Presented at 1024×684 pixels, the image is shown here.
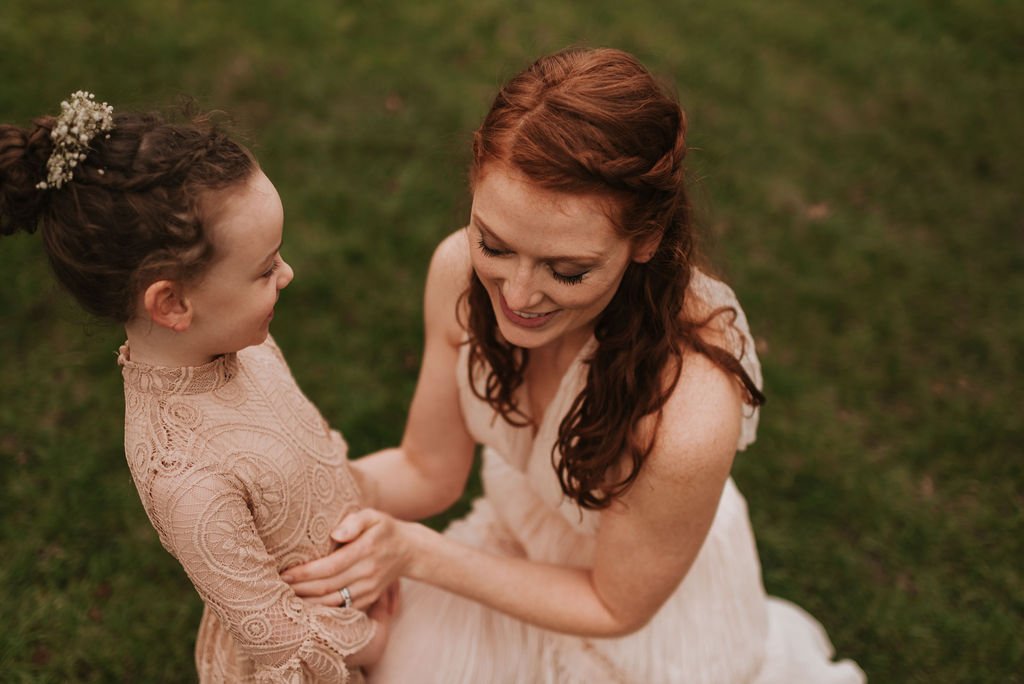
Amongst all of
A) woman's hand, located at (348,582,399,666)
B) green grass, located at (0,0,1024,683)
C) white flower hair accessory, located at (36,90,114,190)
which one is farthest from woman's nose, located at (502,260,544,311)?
woman's hand, located at (348,582,399,666)

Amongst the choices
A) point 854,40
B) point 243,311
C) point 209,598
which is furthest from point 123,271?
point 854,40

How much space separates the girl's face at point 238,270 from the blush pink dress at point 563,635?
788mm

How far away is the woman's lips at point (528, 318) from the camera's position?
2053 millimetres

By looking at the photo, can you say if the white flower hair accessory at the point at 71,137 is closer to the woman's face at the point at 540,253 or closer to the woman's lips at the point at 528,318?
the woman's face at the point at 540,253

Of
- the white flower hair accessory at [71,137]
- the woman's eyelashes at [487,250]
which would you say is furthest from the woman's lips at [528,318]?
the white flower hair accessory at [71,137]

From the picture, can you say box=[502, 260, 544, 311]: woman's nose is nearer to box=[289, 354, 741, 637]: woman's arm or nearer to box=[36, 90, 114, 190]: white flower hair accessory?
box=[289, 354, 741, 637]: woman's arm

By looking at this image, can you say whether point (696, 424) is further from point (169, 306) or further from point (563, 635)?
point (169, 306)

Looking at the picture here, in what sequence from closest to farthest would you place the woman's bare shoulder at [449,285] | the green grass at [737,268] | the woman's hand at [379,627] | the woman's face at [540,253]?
1. the woman's face at [540,253]
2. the woman's hand at [379,627]
3. the woman's bare shoulder at [449,285]
4. the green grass at [737,268]

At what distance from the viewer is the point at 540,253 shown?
1909mm

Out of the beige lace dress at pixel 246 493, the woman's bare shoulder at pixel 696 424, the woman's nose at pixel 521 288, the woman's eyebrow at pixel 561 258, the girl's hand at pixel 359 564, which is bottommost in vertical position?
the girl's hand at pixel 359 564

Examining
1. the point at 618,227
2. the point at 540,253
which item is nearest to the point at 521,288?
the point at 540,253

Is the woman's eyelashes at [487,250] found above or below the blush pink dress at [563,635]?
above

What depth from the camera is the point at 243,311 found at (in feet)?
6.26

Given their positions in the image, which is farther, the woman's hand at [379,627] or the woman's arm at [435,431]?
the woman's arm at [435,431]
